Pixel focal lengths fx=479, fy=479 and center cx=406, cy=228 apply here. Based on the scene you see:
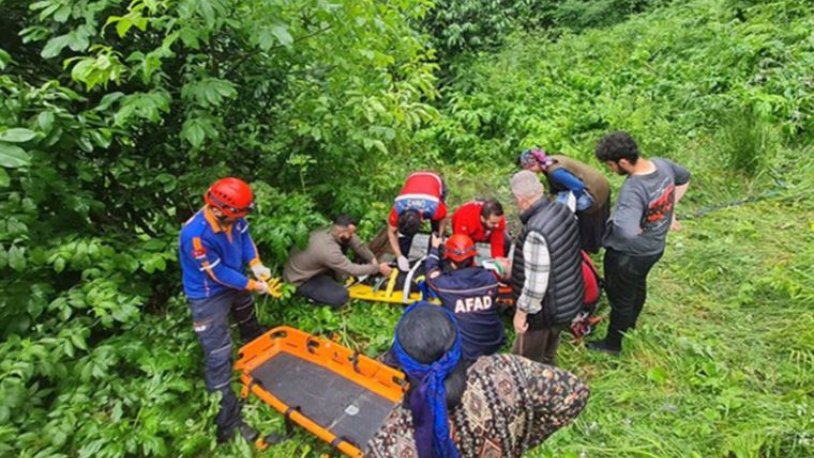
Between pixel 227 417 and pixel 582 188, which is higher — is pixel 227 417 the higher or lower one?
the lower one

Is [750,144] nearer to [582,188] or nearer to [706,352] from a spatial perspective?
[582,188]

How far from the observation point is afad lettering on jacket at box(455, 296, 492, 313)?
3330 mm

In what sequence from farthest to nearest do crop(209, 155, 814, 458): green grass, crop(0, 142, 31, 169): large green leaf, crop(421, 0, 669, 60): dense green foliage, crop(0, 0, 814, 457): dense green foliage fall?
1. crop(421, 0, 669, 60): dense green foliage
2. crop(209, 155, 814, 458): green grass
3. crop(0, 0, 814, 457): dense green foliage
4. crop(0, 142, 31, 169): large green leaf

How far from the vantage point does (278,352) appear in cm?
380

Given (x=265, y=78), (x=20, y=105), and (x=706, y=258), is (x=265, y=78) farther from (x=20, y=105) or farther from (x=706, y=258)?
(x=706, y=258)

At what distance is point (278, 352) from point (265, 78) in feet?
7.38

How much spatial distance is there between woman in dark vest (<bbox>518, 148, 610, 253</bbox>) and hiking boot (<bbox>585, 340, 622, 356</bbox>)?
0.92 metres

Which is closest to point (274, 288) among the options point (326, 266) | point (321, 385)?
point (326, 266)

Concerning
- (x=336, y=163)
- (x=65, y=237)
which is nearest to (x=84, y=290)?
(x=65, y=237)

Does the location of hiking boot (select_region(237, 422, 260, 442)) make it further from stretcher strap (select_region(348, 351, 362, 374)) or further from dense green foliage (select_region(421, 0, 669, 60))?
dense green foliage (select_region(421, 0, 669, 60))

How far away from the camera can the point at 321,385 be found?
3445 millimetres

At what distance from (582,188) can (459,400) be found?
9.73 ft

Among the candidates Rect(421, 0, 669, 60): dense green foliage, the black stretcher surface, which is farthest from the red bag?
Rect(421, 0, 669, 60): dense green foliage

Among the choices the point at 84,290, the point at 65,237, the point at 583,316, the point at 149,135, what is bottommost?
the point at 583,316
